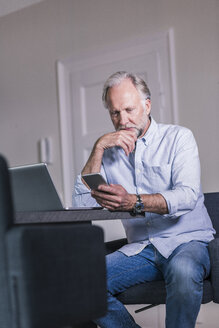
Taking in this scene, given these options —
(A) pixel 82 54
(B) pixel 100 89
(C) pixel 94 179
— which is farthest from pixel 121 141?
(A) pixel 82 54

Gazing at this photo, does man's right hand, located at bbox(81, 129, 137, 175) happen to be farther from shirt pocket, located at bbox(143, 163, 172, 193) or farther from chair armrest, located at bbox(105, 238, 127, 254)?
chair armrest, located at bbox(105, 238, 127, 254)

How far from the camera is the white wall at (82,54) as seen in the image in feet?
11.3

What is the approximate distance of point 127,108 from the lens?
2.11m

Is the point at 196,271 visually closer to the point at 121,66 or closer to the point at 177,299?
the point at 177,299

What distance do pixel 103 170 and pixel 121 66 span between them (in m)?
1.96

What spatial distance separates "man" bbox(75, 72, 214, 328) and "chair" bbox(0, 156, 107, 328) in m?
0.32

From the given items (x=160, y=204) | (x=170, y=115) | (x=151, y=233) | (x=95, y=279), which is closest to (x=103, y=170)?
(x=151, y=233)

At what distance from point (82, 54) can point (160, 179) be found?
2.42 metres

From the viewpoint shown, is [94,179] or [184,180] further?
[184,180]

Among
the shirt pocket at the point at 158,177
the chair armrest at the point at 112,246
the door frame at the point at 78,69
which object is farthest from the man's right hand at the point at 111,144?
the door frame at the point at 78,69

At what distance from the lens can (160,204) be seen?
5.46 feet

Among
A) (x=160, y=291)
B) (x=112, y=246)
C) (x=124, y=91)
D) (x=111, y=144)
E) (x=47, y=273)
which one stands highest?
(x=124, y=91)

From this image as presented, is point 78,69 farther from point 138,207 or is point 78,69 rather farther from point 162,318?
point 138,207

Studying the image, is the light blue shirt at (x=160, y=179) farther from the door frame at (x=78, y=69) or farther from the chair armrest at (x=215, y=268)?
the door frame at (x=78, y=69)
